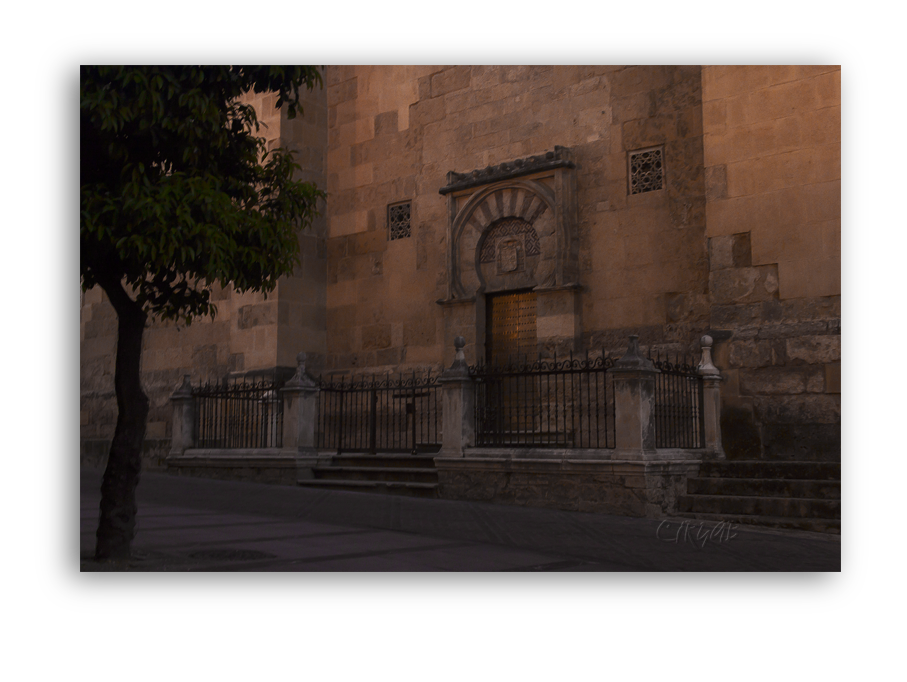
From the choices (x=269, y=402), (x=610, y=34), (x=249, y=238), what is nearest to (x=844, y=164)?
(x=610, y=34)

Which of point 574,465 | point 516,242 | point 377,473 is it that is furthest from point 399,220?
point 574,465

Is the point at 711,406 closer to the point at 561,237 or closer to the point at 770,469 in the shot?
the point at 770,469

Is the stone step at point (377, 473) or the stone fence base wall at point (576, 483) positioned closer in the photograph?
the stone fence base wall at point (576, 483)

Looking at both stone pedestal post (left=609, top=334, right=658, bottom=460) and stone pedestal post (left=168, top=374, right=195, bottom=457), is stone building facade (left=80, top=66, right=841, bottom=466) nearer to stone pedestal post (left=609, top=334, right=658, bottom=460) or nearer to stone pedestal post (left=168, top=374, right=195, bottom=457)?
stone pedestal post (left=168, top=374, right=195, bottom=457)

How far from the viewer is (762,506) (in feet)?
27.7

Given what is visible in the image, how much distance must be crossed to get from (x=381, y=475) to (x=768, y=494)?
15.2 ft

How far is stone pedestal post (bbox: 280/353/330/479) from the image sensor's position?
1173cm

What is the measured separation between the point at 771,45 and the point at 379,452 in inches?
313

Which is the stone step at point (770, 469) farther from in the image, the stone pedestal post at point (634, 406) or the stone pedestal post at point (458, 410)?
the stone pedestal post at point (458, 410)

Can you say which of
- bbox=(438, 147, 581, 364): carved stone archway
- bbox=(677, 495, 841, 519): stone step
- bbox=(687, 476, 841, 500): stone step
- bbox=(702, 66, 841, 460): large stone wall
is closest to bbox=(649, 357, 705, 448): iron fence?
bbox=(702, 66, 841, 460): large stone wall

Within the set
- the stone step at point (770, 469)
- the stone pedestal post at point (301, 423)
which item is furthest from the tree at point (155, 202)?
the stone pedestal post at point (301, 423)

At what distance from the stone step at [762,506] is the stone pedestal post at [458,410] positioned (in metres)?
2.51

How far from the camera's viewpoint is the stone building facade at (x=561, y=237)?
32.1 ft

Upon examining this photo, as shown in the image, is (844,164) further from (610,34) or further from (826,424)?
(826,424)
